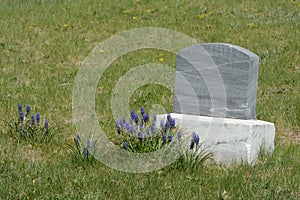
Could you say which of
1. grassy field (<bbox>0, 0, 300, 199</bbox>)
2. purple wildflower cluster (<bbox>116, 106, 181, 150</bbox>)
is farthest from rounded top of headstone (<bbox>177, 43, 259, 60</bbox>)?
grassy field (<bbox>0, 0, 300, 199</bbox>)

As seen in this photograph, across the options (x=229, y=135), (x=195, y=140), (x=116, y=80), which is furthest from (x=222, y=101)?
(x=116, y=80)

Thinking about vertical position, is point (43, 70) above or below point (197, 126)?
above

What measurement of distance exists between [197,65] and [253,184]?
5.62ft

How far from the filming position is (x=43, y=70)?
10.5 metres

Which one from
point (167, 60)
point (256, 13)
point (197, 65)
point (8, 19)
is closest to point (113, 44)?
point (167, 60)

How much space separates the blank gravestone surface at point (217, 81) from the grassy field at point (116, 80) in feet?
2.38

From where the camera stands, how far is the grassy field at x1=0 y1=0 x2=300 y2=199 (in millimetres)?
5301

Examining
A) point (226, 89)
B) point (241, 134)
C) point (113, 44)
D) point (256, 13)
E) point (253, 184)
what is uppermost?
point (256, 13)

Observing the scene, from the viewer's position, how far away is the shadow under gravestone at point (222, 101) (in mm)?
6188

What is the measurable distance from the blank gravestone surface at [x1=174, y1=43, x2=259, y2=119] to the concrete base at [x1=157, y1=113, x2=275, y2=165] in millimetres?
147

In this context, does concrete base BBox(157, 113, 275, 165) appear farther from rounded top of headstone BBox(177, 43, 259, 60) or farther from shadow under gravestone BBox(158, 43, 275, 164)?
rounded top of headstone BBox(177, 43, 259, 60)

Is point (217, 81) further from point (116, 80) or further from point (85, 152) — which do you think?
point (116, 80)

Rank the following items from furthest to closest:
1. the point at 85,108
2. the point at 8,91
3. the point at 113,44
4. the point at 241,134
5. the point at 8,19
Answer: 1. the point at 8,19
2. the point at 113,44
3. the point at 8,91
4. the point at 85,108
5. the point at 241,134

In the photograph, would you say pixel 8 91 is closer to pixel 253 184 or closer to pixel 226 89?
pixel 226 89
